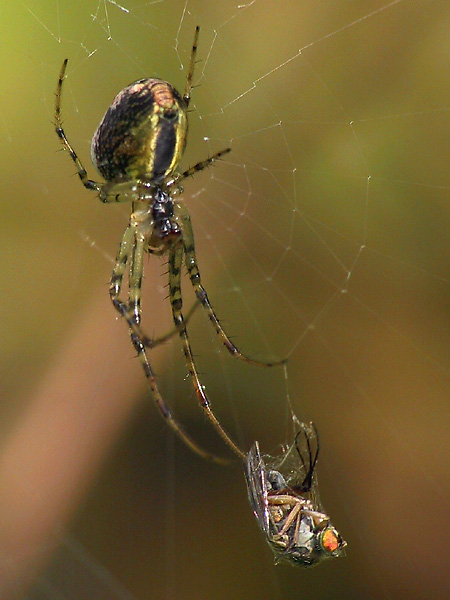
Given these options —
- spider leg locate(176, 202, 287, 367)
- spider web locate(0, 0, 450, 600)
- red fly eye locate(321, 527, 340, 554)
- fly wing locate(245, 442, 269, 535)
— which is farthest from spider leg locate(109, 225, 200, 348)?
red fly eye locate(321, 527, 340, 554)

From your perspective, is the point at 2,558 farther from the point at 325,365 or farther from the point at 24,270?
the point at 325,365

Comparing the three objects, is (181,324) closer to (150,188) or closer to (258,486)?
(150,188)

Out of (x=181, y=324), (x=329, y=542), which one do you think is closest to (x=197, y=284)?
(x=181, y=324)

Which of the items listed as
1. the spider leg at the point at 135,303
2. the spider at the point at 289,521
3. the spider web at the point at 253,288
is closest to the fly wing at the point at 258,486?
the spider at the point at 289,521

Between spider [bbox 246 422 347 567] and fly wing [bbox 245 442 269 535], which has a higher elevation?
fly wing [bbox 245 442 269 535]

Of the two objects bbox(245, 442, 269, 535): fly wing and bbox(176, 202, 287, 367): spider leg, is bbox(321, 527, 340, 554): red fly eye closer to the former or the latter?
bbox(245, 442, 269, 535): fly wing
